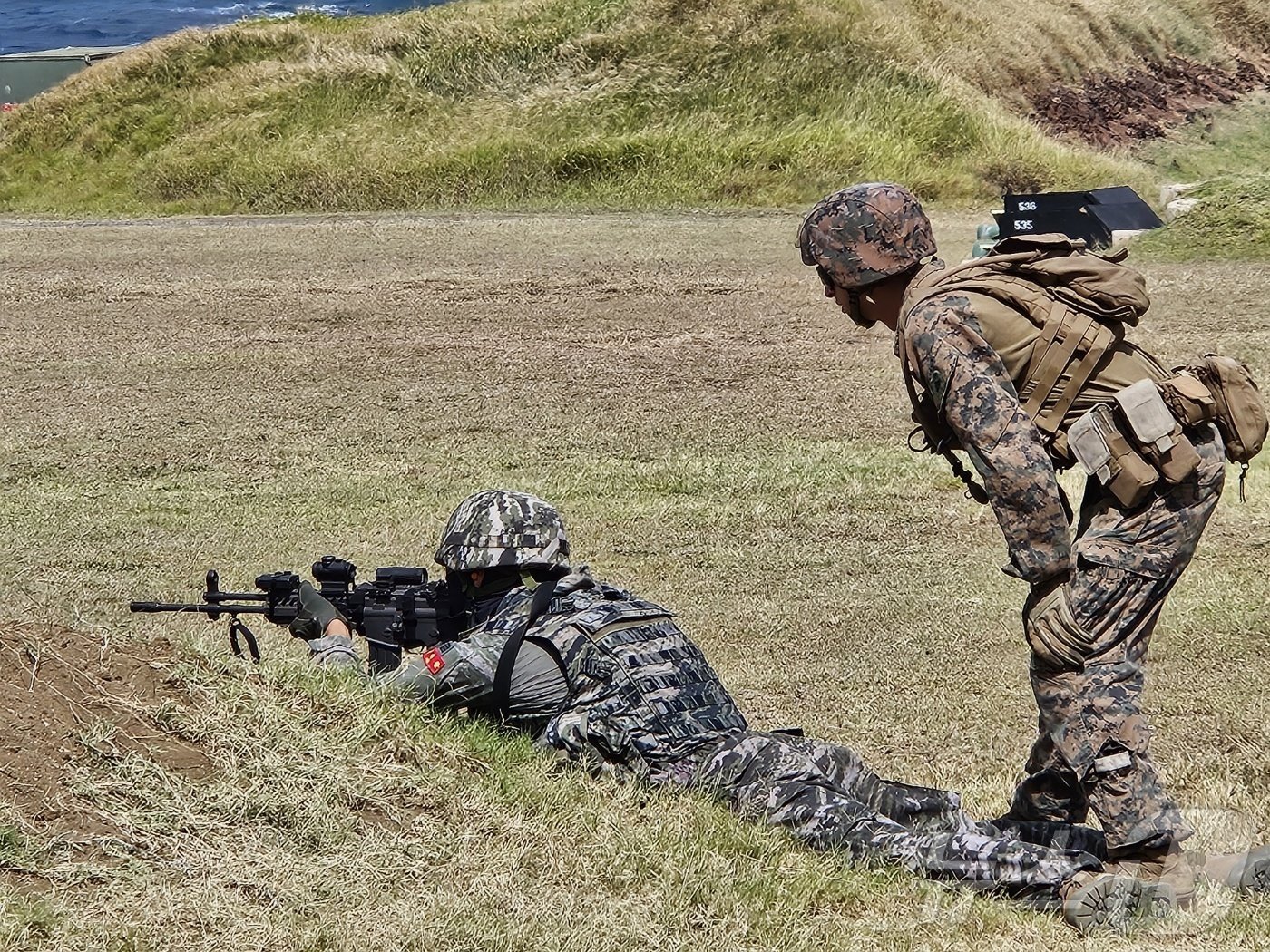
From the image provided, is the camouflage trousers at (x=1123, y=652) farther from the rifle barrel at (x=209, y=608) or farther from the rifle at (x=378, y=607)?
the rifle barrel at (x=209, y=608)

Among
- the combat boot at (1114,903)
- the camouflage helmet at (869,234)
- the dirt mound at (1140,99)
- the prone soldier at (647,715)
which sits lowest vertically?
the dirt mound at (1140,99)

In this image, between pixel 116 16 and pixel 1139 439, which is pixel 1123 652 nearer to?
pixel 1139 439

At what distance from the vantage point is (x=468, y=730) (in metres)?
4.64

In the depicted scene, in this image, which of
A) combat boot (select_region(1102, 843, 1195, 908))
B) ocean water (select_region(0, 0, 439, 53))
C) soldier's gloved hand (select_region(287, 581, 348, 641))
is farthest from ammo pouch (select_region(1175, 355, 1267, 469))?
ocean water (select_region(0, 0, 439, 53))

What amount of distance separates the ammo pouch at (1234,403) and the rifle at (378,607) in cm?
233

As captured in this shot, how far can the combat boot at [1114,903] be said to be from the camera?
154 inches

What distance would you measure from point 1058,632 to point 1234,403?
2.41ft

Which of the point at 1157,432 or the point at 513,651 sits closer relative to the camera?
the point at 1157,432

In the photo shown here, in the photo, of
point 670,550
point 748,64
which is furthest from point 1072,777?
point 748,64

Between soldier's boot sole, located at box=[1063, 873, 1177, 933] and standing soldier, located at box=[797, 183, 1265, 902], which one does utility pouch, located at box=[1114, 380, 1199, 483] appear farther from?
soldier's boot sole, located at box=[1063, 873, 1177, 933]

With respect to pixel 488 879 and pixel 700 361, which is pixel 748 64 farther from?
pixel 488 879

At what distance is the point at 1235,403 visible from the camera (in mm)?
3969

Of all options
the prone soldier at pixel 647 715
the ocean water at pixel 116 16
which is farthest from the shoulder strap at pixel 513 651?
the ocean water at pixel 116 16

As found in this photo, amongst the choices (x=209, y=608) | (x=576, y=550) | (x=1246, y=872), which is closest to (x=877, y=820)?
(x=1246, y=872)
